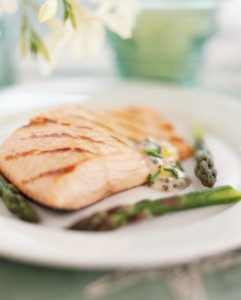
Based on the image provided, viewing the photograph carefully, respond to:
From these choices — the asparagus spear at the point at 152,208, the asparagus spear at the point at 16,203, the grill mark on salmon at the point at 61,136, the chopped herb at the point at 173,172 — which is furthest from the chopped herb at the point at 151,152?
the asparagus spear at the point at 16,203

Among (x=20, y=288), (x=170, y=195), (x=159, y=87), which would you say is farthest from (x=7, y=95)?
(x=20, y=288)

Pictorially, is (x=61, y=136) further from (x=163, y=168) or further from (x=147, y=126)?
(x=147, y=126)

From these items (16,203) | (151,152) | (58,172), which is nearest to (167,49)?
(151,152)

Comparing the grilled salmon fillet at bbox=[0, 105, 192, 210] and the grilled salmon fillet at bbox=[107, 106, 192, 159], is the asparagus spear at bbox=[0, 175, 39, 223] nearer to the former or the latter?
the grilled salmon fillet at bbox=[0, 105, 192, 210]

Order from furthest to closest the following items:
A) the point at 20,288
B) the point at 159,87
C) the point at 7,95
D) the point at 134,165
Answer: the point at 159,87 < the point at 7,95 < the point at 134,165 < the point at 20,288

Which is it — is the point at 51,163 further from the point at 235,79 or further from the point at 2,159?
the point at 235,79

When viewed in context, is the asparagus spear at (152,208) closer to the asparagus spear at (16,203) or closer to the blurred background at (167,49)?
the asparagus spear at (16,203)

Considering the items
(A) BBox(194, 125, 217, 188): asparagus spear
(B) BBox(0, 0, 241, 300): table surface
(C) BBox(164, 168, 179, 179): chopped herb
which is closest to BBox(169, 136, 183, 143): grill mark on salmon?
(A) BBox(194, 125, 217, 188): asparagus spear

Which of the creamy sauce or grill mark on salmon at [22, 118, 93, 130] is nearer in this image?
the creamy sauce
